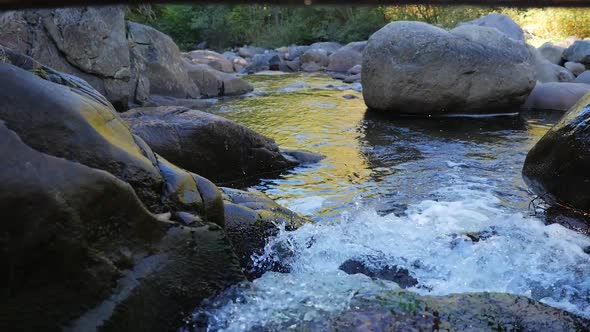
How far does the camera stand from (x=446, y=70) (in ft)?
33.6

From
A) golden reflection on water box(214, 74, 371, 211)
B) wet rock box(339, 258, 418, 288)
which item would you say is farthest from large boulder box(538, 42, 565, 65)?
wet rock box(339, 258, 418, 288)

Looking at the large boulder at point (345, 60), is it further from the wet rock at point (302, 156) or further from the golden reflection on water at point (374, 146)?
the wet rock at point (302, 156)

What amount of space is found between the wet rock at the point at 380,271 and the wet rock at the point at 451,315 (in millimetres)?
821

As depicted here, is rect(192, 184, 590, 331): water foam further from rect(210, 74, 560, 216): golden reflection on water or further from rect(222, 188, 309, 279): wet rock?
rect(210, 74, 560, 216): golden reflection on water

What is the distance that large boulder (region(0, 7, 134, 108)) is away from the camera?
33.1 ft

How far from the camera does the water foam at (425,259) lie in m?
3.23

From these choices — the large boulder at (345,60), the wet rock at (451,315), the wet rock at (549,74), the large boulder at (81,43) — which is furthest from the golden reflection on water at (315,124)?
the large boulder at (345,60)

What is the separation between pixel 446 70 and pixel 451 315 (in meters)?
7.80

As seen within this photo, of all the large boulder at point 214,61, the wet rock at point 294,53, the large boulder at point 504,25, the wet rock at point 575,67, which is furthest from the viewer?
the wet rock at point 294,53

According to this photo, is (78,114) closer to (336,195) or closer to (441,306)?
(441,306)

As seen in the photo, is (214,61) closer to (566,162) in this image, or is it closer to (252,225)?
(566,162)

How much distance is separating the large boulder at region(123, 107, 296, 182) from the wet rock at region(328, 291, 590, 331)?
11.4 ft

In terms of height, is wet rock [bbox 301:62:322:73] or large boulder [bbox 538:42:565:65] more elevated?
large boulder [bbox 538:42:565:65]

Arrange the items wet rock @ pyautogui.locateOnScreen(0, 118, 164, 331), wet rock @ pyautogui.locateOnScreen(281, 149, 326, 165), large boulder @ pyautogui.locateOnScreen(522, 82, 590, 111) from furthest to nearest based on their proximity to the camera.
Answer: large boulder @ pyautogui.locateOnScreen(522, 82, 590, 111) → wet rock @ pyautogui.locateOnScreen(281, 149, 326, 165) → wet rock @ pyautogui.locateOnScreen(0, 118, 164, 331)
